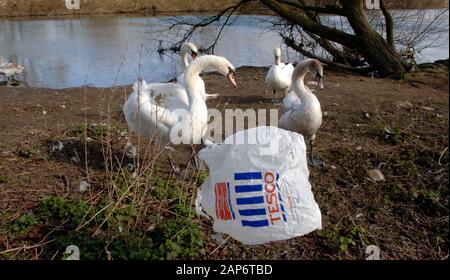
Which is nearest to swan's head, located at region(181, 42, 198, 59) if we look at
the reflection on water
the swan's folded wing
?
the reflection on water

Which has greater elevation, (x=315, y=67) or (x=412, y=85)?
(x=315, y=67)

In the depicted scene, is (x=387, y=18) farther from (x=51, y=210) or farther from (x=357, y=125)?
(x=51, y=210)

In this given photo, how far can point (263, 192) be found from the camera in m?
2.18

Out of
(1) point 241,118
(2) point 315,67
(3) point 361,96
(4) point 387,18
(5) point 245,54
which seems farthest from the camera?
(5) point 245,54

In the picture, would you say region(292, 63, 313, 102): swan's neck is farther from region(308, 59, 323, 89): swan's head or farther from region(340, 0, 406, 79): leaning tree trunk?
region(340, 0, 406, 79): leaning tree trunk

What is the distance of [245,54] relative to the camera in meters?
12.7

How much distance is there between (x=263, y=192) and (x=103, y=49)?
12.4 metres

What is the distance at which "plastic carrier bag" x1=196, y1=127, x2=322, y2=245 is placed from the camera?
7.13ft

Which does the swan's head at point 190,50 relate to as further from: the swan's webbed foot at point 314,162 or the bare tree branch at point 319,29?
the swan's webbed foot at point 314,162

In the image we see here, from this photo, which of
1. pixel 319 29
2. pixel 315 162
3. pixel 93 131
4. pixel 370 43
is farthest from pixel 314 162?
pixel 319 29

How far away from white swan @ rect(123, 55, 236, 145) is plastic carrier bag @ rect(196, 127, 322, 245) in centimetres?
118

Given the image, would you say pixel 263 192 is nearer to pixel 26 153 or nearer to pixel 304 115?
pixel 304 115
